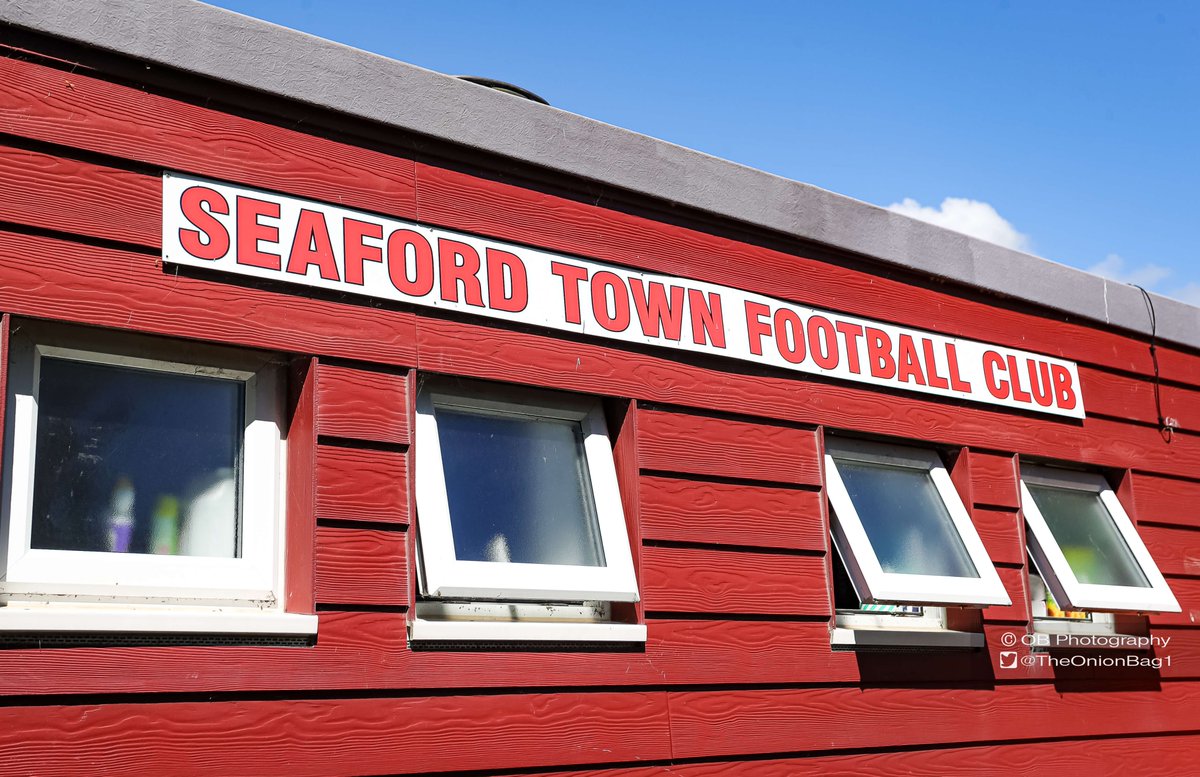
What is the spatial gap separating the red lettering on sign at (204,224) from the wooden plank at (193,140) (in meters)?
0.07

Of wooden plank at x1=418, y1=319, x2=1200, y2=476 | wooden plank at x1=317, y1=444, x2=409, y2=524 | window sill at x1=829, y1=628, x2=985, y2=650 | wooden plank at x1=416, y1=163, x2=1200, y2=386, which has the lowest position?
window sill at x1=829, y1=628, x2=985, y2=650

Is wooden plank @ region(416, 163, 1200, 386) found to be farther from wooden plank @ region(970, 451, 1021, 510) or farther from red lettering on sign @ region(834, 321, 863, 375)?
wooden plank @ region(970, 451, 1021, 510)

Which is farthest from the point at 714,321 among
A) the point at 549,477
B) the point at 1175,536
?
the point at 1175,536

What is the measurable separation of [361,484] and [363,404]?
0.23 meters

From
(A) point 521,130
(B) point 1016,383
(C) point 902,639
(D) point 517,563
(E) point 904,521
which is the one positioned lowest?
(C) point 902,639

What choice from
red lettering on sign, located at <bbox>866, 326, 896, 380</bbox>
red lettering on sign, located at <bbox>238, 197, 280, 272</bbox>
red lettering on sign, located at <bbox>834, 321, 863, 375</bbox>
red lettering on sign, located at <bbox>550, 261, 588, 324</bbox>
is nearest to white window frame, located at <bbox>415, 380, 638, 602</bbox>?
Answer: red lettering on sign, located at <bbox>550, 261, 588, 324</bbox>

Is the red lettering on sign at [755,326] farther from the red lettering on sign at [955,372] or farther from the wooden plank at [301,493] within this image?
the wooden plank at [301,493]

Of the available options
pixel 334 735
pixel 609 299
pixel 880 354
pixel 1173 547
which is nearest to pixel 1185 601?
pixel 1173 547

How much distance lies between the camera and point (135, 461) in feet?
10.5

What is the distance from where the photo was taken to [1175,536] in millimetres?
5859

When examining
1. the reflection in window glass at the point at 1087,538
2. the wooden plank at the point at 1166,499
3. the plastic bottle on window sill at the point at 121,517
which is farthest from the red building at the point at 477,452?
the wooden plank at the point at 1166,499

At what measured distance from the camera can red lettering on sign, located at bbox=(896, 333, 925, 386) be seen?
4934mm

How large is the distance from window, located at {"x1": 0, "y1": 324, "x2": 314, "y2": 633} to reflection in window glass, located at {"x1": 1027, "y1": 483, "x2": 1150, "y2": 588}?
359 cm

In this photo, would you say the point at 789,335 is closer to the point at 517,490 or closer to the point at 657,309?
the point at 657,309
